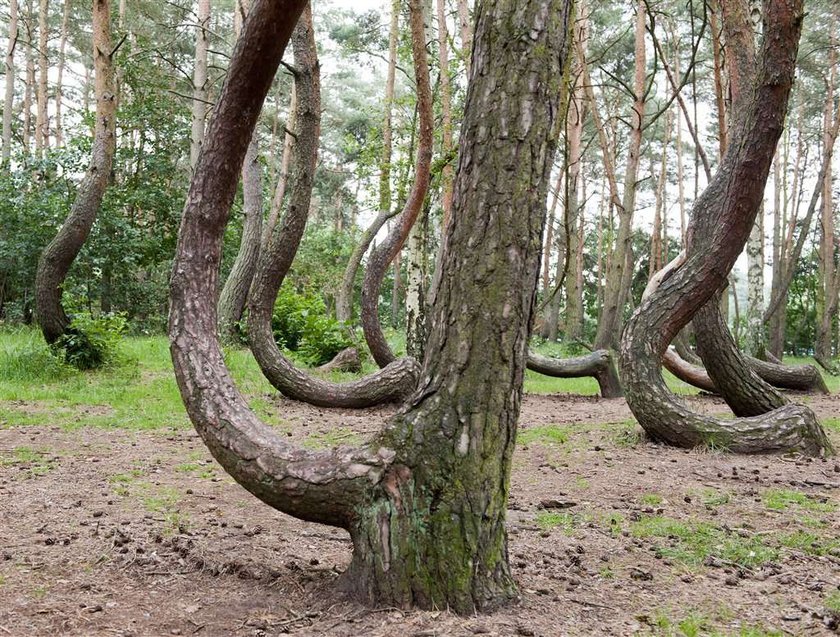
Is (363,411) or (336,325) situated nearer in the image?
(363,411)

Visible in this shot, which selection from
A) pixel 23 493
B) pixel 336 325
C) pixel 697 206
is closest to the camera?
pixel 23 493

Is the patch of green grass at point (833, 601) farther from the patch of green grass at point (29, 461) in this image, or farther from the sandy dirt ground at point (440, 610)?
the patch of green grass at point (29, 461)

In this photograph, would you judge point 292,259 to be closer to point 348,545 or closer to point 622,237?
point 348,545

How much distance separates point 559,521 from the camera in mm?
3945

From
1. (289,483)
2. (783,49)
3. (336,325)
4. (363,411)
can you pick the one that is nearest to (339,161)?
(336,325)

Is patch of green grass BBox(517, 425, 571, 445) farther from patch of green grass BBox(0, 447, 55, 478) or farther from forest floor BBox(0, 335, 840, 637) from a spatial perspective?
patch of green grass BBox(0, 447, 55, 478)

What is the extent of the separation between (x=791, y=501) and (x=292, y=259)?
4614mm

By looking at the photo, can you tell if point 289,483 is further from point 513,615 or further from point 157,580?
point 513,615

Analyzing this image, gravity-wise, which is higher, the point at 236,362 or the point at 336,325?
the point at 336,325

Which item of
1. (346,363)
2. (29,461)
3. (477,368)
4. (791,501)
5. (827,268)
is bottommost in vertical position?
(29,461)

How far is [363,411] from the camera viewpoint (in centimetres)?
800

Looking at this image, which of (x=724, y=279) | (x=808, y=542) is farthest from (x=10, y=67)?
(x=808, y=542)

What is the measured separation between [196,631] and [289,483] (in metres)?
0.60

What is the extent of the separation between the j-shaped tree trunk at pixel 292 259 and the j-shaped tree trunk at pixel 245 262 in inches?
175
